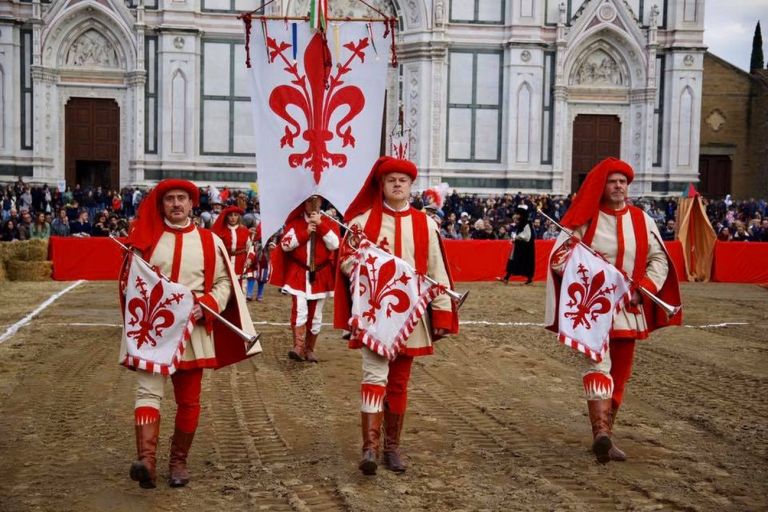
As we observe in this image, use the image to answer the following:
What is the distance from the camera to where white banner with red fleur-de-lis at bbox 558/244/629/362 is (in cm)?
659

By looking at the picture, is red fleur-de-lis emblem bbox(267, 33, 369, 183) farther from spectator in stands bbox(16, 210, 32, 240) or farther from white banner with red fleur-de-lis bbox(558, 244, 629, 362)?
spectator in stands bbox(16, 210, 32, 240)

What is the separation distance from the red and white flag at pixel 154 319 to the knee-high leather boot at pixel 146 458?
1.18 ft

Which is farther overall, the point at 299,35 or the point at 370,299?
the point at 299,35

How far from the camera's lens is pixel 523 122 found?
33.4 meters

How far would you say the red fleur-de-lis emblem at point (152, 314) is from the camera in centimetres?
572

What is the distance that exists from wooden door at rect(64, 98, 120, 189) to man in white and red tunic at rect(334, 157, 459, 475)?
29.1m

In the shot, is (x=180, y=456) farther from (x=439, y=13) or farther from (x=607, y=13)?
(x=607, y=13)

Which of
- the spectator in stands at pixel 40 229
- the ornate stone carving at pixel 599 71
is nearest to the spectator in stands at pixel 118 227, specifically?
the spectator in stands at pixel 40 229

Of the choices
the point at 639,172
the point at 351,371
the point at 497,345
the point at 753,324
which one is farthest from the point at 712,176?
the point at 351,371

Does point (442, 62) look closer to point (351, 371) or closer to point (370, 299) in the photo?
point (351, 371)

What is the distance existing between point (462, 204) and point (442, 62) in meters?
5.51

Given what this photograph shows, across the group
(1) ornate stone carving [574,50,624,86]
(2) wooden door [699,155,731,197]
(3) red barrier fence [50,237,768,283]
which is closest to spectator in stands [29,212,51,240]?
(3) red barrier fence [50,237,768,283]

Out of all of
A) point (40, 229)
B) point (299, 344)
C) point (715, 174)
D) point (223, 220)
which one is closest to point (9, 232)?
point (40, 229)

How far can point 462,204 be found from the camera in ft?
103
